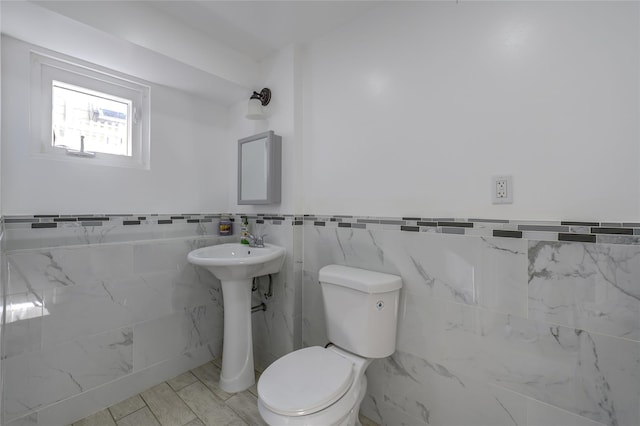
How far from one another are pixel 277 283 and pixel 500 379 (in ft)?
4.32

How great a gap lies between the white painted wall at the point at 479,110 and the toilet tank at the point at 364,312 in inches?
15.2

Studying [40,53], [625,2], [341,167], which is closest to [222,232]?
[341,167]

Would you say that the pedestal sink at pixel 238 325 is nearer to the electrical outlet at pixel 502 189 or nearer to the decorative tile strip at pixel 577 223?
the electrical outlet at pixel 502 189

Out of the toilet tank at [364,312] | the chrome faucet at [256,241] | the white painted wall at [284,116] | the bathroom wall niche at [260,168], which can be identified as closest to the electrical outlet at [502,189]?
the toilet tank at [364,312]

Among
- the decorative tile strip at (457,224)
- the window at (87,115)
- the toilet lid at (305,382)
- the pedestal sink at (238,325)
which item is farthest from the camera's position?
the pedestal sink at (238,325)

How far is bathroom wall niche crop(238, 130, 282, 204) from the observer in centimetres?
185

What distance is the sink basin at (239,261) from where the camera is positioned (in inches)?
59.2

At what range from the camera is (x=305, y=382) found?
111cm

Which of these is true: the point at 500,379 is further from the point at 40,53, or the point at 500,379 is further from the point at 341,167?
the point at 40,53

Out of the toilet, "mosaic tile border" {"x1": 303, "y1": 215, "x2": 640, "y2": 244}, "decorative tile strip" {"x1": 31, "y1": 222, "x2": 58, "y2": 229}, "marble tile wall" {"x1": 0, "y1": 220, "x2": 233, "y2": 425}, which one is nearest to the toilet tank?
the toilet

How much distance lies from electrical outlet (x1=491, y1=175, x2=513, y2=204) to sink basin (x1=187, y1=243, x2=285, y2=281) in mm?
1187

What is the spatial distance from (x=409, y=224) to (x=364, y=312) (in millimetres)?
483

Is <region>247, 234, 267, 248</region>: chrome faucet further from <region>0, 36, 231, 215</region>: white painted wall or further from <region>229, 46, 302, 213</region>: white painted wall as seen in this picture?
<region>0, 36, 231, 215</region>: white painted wall

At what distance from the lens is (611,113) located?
3.00ft
